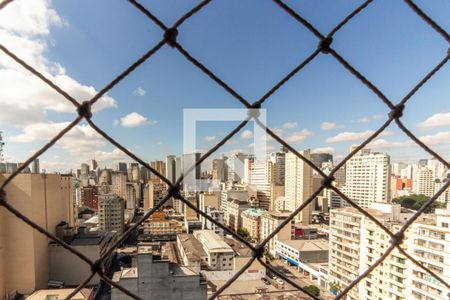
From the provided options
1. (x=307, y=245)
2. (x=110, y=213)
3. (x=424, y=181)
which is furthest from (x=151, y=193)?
(x=424, y=181)

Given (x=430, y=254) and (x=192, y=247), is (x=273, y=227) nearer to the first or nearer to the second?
(x=192, y=247)

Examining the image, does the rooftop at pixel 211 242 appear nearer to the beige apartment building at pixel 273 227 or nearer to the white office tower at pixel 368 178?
the beige apartment building at pixel 273 227

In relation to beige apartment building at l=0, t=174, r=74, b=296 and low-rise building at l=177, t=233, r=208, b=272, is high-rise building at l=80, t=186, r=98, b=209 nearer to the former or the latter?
low-rise building at l=177, t=233, r=208, b=272

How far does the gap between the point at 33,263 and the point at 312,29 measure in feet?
25.1

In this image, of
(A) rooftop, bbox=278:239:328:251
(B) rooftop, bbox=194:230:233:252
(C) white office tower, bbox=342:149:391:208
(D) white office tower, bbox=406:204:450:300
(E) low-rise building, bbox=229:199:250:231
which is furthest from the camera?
(C) white office tower, bbox=342:149:391:208

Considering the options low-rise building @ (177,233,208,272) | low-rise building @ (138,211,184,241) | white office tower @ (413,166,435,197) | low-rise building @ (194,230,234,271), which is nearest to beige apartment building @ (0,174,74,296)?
low-rise building @ (177,233,208,272)

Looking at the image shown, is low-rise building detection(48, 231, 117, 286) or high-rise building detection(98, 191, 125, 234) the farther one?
high-rise building detection(98, 191, 125, 234)

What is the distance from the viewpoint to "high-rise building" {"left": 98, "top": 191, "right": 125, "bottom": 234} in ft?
34.2

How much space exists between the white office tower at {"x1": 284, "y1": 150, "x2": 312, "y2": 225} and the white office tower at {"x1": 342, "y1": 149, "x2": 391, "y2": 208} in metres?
2.43

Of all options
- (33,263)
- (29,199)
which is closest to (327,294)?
(33,263)

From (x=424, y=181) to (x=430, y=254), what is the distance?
60.5ft

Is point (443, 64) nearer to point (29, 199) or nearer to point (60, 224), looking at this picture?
point (29, 199)

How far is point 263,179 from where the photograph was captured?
57.1 ft

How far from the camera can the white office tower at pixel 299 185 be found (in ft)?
43.3
